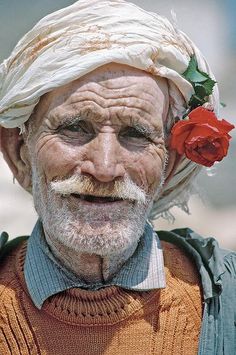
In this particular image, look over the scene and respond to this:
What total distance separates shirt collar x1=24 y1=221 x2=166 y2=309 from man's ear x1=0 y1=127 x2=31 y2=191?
19 centimetres

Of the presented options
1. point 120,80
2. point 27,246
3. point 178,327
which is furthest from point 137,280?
point 120,80

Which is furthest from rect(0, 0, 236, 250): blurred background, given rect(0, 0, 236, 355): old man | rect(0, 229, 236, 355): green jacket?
rect(0, 0, 236, 355): old man

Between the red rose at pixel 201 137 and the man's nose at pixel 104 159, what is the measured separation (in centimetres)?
22

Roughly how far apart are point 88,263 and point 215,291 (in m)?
0.38

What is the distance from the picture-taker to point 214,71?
19.9 ft

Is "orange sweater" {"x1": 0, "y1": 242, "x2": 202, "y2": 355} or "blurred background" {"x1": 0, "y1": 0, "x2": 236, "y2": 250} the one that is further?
"blurred background" {"x1": 0, "y1": 0, "x2": 236, "y2": 250}

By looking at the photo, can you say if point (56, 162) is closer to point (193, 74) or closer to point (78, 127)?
point (78, 127)

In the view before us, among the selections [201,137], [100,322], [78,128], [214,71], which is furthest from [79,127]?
[214,71]

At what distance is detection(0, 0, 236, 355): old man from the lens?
7.75 feet

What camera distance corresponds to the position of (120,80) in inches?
94.3

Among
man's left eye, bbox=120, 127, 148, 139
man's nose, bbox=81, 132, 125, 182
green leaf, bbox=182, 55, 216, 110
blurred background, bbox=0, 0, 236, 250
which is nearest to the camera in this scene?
man's nose, bbox=81, 132, 125, 182

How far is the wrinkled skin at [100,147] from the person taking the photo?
7.72 feet

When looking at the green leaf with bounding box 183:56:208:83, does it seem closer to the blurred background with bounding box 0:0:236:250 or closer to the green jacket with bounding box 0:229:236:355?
the green jacket with bounding box 0:229:236:355

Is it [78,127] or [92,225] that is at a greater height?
[78,127]
